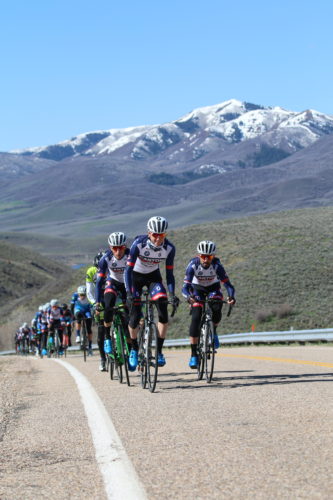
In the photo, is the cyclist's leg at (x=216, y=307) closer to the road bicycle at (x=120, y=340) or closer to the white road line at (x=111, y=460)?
the road bicycle at (x=120, y=340)

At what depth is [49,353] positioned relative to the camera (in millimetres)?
28938

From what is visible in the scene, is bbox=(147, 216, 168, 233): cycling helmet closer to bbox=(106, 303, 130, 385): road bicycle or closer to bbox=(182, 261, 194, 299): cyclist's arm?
bbox=(182, 261, 194, 299): cyclist's arm

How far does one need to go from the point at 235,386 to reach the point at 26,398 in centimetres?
270

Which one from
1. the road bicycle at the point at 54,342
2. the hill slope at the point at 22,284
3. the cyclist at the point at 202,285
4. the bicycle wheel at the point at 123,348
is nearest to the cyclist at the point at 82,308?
the road bicycle at the point at 54,342

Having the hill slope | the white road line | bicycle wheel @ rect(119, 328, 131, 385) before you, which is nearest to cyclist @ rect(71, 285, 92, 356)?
bicycle wheel @ rect(119, 328, 131, 385)

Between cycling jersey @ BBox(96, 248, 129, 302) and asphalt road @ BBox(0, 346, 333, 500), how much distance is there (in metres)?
2.13

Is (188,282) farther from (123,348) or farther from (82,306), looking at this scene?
(82,306)

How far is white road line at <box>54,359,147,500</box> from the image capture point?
188 inches

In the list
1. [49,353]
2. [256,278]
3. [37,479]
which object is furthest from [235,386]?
[256,278]

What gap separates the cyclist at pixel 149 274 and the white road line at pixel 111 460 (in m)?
2.07

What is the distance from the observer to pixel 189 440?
6391 millimetres

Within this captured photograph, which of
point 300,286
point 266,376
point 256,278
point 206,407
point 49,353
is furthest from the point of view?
point 256,278

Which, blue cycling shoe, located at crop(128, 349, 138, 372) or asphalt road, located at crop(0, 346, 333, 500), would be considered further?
blue cycling shoe, located at crop(128, 349, 138, 372)

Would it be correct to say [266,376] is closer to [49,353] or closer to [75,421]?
[75,421]
